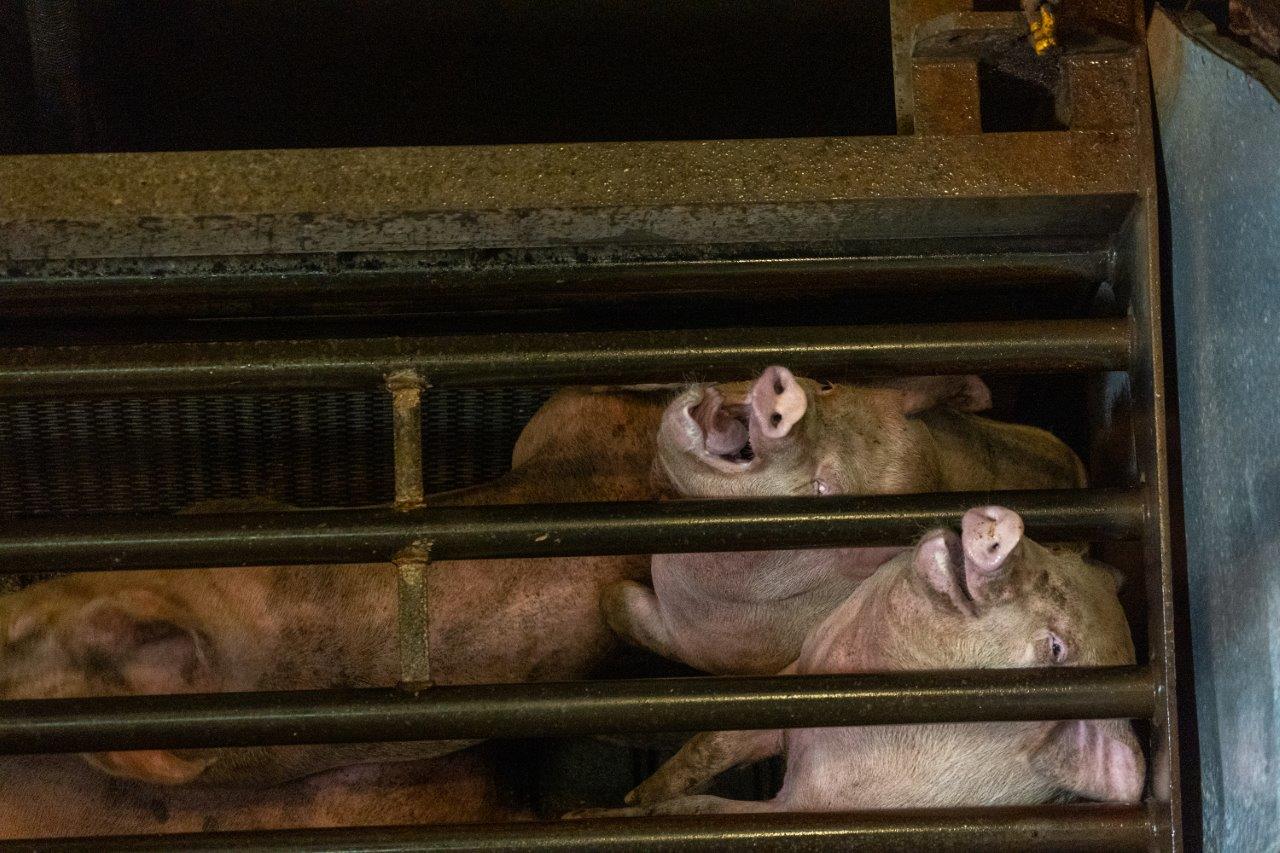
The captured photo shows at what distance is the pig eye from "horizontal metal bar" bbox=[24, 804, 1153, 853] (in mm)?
196

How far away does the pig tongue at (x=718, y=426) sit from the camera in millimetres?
1766

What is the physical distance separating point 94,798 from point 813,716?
1.28m

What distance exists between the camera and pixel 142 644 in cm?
193

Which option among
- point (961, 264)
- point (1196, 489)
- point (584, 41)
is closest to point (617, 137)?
point (584, 41)

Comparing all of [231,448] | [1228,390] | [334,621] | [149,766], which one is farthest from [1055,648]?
[231,448]

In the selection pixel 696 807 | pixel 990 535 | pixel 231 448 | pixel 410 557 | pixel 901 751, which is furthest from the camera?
pixel 231 448

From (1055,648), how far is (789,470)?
16.8 inches

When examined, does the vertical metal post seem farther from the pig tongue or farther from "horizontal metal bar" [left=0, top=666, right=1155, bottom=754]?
the pig tongue

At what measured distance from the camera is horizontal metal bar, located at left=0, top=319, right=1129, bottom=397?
165 cm

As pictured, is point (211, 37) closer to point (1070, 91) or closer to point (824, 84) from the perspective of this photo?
point (824, 84)

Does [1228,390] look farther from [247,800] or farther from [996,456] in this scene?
[247,800]

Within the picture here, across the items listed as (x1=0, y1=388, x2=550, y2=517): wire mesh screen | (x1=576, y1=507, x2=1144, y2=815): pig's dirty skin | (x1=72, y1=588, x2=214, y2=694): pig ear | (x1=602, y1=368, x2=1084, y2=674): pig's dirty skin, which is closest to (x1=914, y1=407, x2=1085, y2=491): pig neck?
(x1=602, y1=368, x2=1084, y2=674): pig's dirty skin

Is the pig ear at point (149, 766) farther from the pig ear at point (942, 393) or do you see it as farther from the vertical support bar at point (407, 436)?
the pig ear at point (942, 393)

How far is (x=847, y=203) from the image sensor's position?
1694mm
